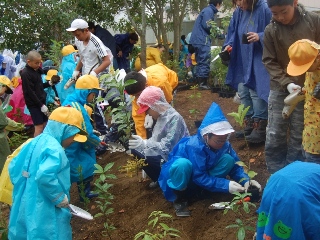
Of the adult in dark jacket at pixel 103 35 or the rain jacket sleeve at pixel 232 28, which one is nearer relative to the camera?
the rain jacket sleeve at pixel 232 28

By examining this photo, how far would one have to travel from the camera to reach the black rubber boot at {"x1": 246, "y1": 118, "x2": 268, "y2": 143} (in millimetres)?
4516

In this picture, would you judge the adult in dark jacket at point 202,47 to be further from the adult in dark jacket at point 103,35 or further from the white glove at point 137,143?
the white glove at point 137,143

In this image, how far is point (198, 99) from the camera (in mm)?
7578

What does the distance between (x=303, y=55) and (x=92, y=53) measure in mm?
3679

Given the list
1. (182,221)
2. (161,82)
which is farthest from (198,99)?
(182,221)

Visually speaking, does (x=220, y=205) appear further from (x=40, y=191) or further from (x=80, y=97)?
(x=80, y=97)

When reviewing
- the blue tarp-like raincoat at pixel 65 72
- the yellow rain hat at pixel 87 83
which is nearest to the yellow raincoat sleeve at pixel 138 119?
the yellow rain hat at pixel 87 83

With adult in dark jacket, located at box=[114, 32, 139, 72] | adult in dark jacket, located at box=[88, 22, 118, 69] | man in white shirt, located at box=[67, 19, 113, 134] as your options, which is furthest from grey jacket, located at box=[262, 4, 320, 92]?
adult in dark jacket, located at box=[114, 32, 139, 72]

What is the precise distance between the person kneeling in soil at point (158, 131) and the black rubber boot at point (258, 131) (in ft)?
3.10

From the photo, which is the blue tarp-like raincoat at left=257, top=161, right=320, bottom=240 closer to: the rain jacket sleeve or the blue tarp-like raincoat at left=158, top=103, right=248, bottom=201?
the blue tarp-like raincoat at left=158, top=103, right=248, bottom=201

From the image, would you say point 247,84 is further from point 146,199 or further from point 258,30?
point 146,199

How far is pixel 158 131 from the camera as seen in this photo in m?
4.01

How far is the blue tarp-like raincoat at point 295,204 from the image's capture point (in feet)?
6.01

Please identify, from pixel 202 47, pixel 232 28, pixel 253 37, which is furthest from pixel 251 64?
pixel 202 47
